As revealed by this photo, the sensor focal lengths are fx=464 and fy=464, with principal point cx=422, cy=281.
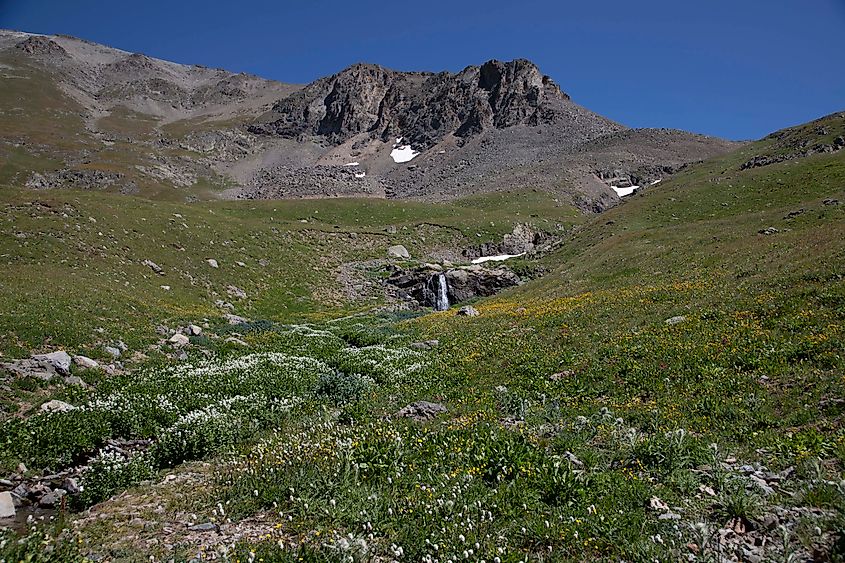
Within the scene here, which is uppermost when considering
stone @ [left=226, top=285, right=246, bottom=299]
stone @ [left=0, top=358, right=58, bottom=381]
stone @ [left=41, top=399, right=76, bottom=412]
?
stone @ [left=226, top=285, right=246, bottom=299]

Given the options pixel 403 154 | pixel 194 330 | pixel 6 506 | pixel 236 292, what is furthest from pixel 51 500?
pixel 403 154

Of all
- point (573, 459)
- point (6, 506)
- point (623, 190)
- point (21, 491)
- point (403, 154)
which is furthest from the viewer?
point (403, 154)

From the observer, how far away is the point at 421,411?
12.2 m

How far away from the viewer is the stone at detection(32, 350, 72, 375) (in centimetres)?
1560

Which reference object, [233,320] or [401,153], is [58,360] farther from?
[401,153]

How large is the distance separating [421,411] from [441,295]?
34.1 m

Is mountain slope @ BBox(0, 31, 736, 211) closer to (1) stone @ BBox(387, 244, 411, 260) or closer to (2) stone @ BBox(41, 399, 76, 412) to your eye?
(1) stone @ BBox(387, 244, 411, 260)

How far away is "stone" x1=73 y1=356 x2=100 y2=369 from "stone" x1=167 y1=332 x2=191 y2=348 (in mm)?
4666

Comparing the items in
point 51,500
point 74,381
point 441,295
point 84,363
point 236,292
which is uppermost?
point 236,292

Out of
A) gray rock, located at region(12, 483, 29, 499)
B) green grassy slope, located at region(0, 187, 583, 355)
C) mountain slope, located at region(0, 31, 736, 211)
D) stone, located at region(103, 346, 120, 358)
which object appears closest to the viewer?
gray rock, located at region(12, 483, 29, 499)

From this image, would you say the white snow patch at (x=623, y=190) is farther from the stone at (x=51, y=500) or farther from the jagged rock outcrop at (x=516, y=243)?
the stone at (x=51, y=500)

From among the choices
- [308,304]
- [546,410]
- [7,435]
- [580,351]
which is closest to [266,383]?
[7,435]

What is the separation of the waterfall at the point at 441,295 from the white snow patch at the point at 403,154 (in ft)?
413

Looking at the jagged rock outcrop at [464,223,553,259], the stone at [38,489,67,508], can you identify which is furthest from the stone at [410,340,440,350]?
the jagged rock outcrop at [464,223,553,259]
